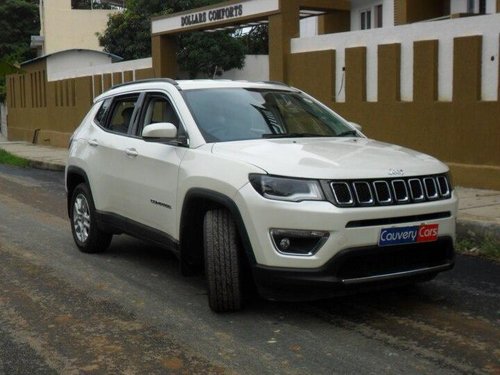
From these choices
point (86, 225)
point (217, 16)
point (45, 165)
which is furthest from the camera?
point (45, 165)

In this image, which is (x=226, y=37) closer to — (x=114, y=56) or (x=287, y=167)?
(x=114, y=56)

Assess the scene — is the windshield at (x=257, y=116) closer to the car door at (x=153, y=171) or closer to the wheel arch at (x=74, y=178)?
the car door at (x=153, y=171)

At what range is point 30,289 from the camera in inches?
247

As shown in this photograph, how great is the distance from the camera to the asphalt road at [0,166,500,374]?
4414mm

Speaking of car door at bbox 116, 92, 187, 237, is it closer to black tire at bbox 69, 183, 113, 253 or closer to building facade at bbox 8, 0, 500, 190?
black tire at bbox 69, 183, 113, 253

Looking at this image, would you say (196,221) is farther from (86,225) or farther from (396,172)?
(86,225)

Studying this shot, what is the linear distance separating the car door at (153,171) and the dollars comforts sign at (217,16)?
8.25 metres

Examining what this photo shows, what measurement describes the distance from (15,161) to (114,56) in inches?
272

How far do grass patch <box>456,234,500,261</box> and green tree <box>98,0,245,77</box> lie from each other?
1462 cm

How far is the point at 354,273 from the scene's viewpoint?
4.91 meters

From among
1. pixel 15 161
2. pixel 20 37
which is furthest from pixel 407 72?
pixel 20 37

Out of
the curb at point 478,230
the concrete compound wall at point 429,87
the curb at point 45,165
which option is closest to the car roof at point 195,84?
the curb at point 478,230

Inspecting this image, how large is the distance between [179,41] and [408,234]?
18337mm

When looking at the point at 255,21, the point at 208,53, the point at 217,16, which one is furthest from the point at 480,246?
the point at 208,53
